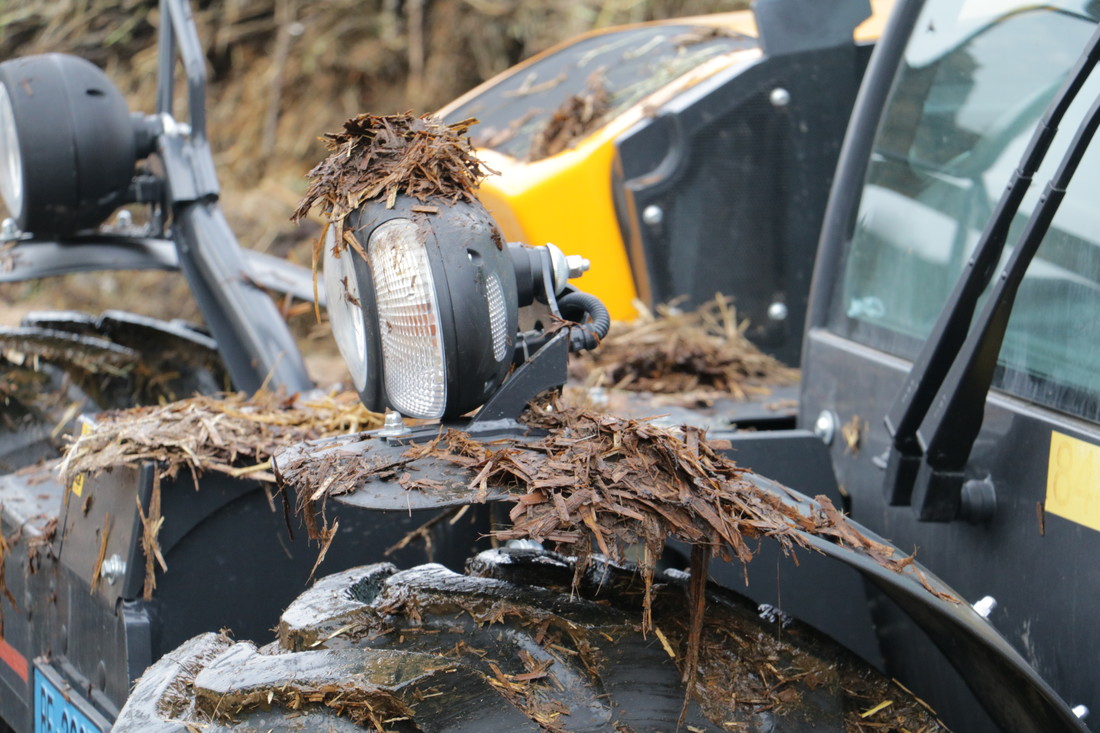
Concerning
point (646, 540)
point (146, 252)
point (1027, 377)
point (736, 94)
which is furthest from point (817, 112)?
point (646, 540)

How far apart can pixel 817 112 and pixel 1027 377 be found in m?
1.53

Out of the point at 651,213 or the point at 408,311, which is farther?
the point at 651,213

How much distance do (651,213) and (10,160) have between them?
153 cm

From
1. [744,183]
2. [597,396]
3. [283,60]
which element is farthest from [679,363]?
[283,60]

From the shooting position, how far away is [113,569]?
5.85 feet

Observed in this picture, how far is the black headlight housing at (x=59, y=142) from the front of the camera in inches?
96.4

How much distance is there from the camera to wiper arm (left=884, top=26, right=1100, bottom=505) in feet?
4.60

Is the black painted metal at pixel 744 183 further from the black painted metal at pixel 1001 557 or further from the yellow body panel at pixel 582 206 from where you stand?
the black painted metal at pixel 1001 557

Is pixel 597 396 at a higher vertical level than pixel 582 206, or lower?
lower

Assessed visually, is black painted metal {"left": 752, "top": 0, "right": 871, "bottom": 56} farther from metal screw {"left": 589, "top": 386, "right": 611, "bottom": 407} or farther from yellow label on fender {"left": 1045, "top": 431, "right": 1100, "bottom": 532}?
yellow label on fender {"left": 1045, "top": 431, "right": 1100, "bottom": 532}

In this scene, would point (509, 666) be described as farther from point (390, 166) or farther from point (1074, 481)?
point (1074, 481)

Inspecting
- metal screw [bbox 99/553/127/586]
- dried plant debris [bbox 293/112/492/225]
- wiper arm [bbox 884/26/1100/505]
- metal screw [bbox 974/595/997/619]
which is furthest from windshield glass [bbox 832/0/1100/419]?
metal screw [bbox 99/553/127/586]

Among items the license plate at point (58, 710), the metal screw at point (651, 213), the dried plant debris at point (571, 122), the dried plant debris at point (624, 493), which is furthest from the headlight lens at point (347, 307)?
the dried plant debris at point (571, 122)

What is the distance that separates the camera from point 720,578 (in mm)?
1815
